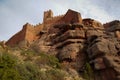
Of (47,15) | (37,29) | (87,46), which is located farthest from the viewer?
(47,15)

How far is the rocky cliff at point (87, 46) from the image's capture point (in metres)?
28.2

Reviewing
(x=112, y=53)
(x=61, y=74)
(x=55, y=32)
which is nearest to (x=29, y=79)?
(x=61, y=74)

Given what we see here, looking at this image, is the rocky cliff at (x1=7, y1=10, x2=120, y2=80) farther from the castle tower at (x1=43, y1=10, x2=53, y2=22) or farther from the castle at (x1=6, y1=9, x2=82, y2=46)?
the castle tower at (x1=43, y1=10, x2=53, y2=22)

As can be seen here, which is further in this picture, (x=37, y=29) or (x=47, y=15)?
(x=47, y=15)

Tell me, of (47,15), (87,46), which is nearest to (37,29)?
(47,15)

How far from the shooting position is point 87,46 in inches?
1270

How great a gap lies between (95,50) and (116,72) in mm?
3605

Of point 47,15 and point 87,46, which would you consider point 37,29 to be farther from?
point 87,46

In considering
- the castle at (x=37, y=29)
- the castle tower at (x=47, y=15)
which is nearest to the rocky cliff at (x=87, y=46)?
the castle at (x=37, y=29)

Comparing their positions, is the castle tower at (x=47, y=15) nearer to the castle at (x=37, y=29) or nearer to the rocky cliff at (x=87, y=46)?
the castle at (x=37, y=29)

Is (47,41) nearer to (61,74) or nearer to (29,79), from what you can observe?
(61,74)

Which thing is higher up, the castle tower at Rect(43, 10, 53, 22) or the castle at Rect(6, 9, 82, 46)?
the castle tower at Rect(43, 10, 53, 22)

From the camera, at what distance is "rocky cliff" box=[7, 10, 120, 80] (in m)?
28.2

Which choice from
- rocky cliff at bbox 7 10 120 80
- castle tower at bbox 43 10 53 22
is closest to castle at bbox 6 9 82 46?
rocky cliff at bbox 7 10 120 80
